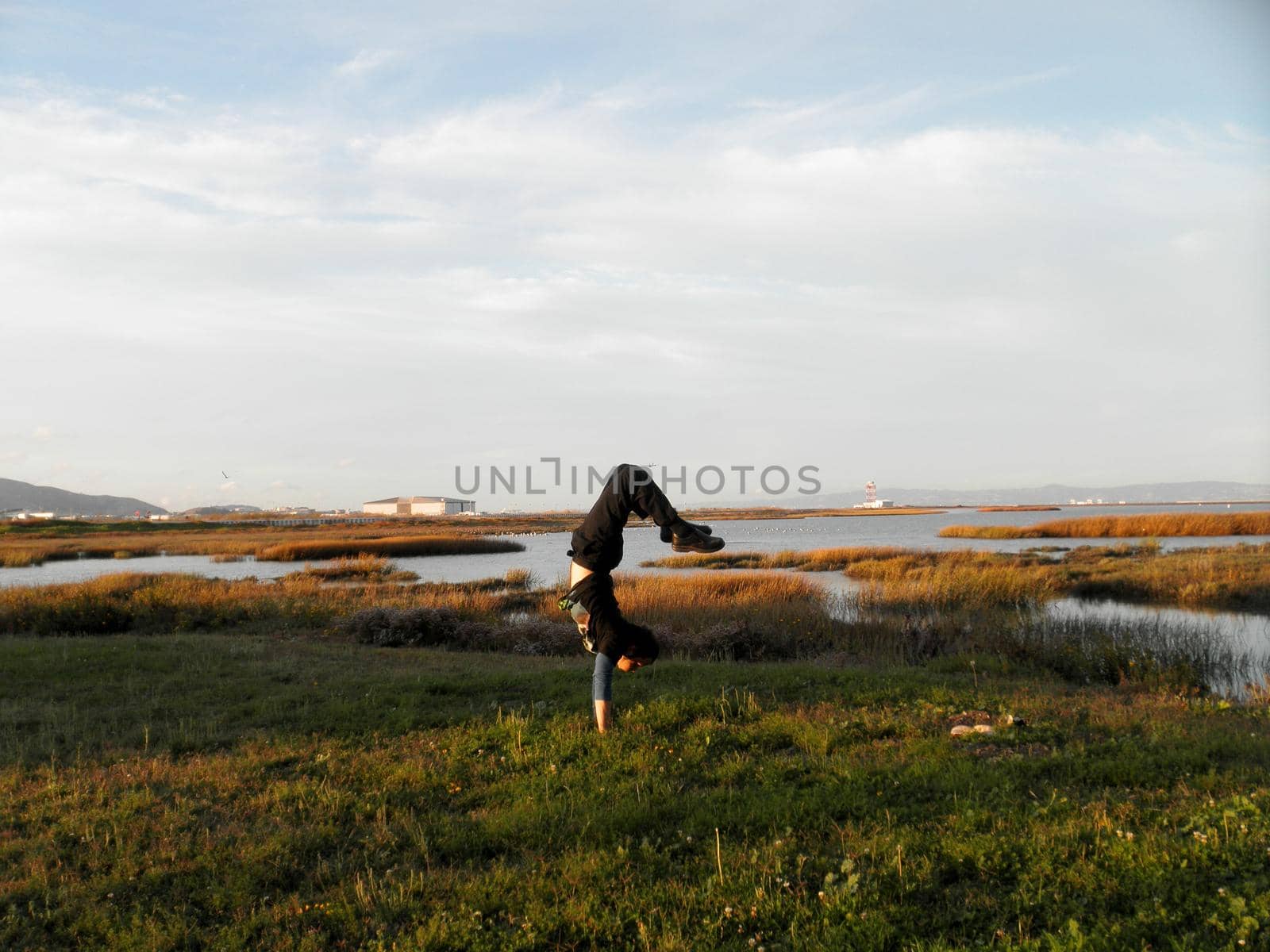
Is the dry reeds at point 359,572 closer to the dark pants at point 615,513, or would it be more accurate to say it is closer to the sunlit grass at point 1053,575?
the sunlit grass at point 1053,575

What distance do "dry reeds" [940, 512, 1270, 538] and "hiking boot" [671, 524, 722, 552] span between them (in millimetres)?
56157

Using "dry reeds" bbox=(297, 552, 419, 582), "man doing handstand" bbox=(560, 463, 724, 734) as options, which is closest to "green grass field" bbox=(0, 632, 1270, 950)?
"man doing handstand" bbox=(560, 463, 724, 734)

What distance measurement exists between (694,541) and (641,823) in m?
2.12

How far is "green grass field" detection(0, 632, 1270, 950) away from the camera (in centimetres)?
386

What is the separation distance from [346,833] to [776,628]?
39.1ft

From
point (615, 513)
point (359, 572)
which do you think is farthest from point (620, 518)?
point (359, 572)

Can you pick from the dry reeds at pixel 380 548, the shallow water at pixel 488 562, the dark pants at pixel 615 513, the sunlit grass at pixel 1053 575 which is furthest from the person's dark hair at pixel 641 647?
the dry reeds at pixel 380 548

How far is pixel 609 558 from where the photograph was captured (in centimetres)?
677

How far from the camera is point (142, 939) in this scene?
12.6 ft

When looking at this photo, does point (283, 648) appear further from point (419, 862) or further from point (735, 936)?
point (735, 936)

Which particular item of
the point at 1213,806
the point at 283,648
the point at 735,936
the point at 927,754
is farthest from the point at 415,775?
the point at 283,648

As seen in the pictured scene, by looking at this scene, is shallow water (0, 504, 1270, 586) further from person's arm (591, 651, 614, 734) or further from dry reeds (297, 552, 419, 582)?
person's arm (591, 651, 614, 734)

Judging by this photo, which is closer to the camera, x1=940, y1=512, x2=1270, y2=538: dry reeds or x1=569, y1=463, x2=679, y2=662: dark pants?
x1=569, y1=463, x2=679, y2=662: dark pants

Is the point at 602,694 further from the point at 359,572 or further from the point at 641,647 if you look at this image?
the point at 359,572
